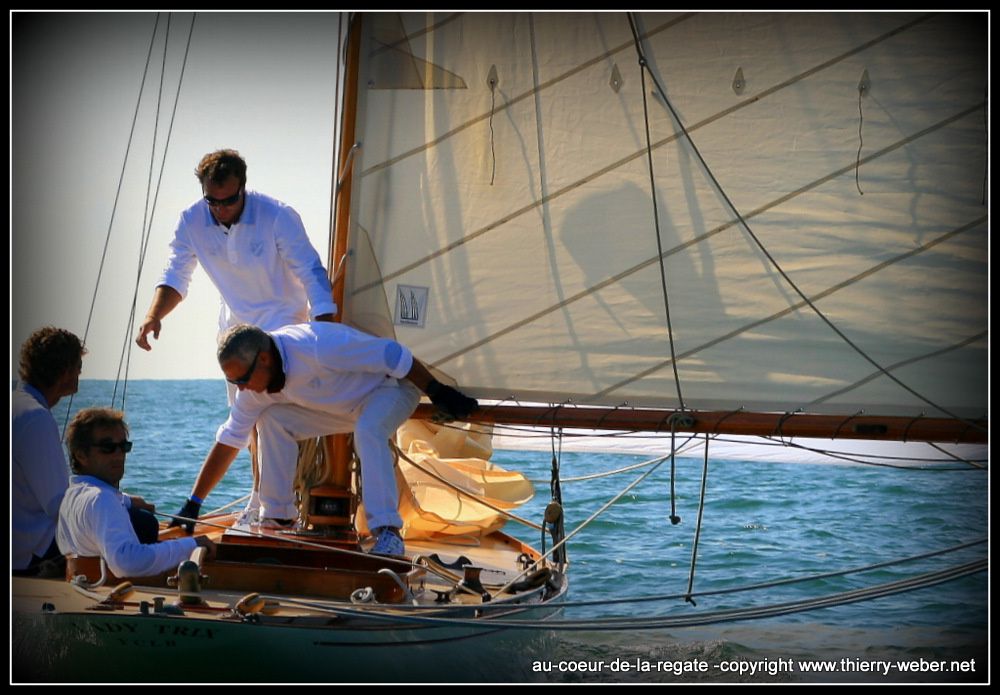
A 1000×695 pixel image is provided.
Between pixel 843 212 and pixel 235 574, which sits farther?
pixel 843 212

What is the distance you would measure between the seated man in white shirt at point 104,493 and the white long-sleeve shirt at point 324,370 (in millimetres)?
799

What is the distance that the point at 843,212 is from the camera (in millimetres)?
5672

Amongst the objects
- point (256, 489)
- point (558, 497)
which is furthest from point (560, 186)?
point (256, 489)

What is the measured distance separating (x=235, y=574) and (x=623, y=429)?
1775 millimetres

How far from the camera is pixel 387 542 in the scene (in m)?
5.34

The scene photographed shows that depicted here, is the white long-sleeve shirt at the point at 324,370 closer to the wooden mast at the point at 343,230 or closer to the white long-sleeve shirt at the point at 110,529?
the wooden mast at the point at 343,230

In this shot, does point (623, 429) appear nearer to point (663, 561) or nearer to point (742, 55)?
point (742, 55)

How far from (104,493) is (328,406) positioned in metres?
1.11

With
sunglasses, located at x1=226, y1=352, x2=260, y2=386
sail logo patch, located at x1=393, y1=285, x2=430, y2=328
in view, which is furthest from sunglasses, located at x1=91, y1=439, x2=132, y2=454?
sail logo patch, located at x1=393, y1=285, x2=430, y2=328

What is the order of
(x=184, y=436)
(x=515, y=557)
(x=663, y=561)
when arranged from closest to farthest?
(x=515, y=557), (x=663, y=561), (x=184, y=436)

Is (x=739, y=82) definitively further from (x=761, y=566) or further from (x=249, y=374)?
(x=761, y=566)

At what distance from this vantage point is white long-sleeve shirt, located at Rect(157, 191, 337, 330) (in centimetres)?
582

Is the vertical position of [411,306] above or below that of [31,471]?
above

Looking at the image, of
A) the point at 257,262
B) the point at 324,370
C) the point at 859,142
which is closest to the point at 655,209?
the point at 859,142
